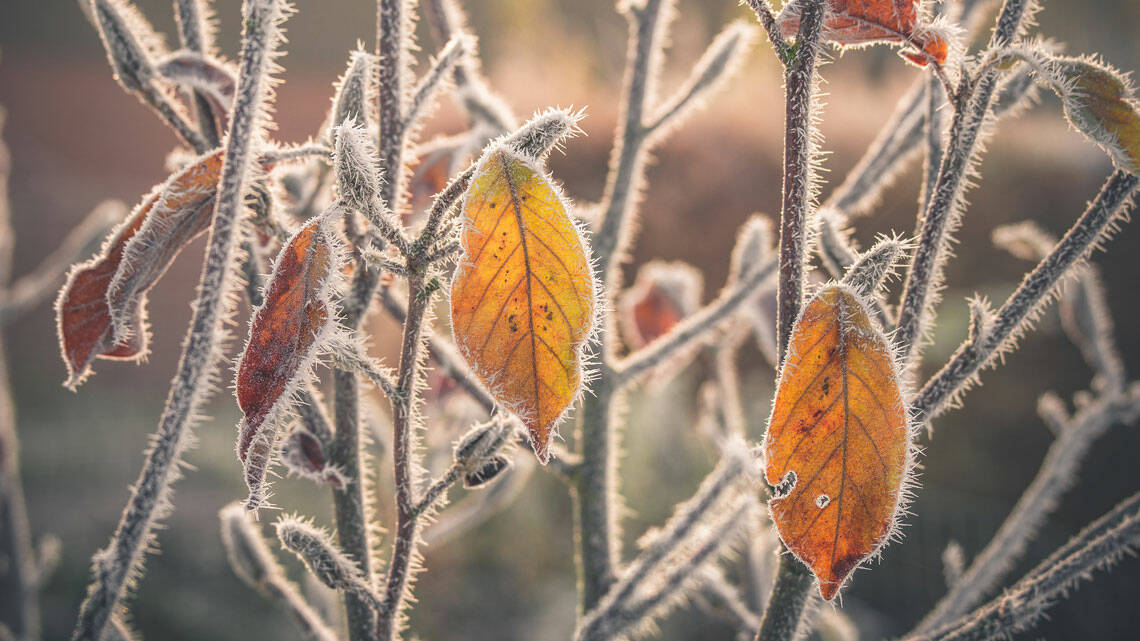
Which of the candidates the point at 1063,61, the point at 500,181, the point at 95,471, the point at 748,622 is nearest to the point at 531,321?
the point at 500,181

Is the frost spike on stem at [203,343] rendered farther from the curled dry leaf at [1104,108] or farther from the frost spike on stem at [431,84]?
the curled dry leaf at [1104,108]

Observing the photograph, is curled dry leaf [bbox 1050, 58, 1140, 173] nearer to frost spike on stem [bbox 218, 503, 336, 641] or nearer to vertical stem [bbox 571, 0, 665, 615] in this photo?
vertical stem [bbox 571, 0, 665, 615]

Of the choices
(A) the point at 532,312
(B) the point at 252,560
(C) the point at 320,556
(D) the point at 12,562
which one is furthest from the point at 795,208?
(D) the point at 12,562

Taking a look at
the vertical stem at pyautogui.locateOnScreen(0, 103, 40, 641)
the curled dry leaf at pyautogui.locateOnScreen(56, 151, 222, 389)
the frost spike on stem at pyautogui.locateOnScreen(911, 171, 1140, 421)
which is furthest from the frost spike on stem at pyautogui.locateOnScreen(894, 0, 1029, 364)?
the vertical stem at pyautogui.locateOnScreen(0, 103, 40, 641)

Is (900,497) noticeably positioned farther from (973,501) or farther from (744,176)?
(744,176)

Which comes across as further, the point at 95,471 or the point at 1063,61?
the point at 95,471
